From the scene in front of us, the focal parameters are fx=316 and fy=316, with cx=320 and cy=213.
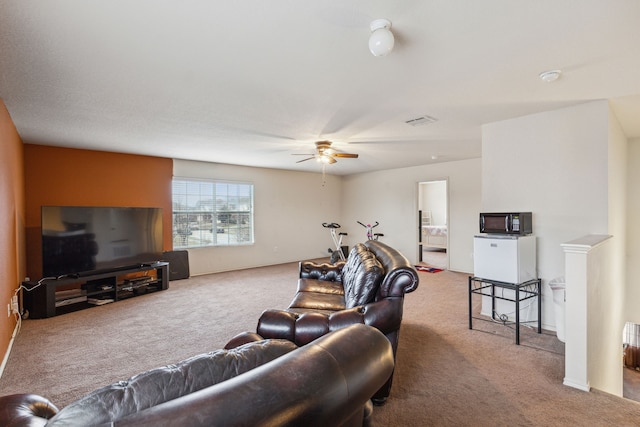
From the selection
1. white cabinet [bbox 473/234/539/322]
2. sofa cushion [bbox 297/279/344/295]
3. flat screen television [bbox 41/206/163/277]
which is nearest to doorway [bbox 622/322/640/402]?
white cabinet [bbox 473/234/539/322]

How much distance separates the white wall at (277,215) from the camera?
6.53 meters

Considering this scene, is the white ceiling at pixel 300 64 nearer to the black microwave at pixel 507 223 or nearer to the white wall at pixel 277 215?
the black microwave at pixel 507 223

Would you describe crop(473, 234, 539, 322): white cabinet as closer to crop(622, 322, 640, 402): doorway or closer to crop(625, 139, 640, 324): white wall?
crop(625, 139, 640, 324): white wall

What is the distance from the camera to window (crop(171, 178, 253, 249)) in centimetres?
620

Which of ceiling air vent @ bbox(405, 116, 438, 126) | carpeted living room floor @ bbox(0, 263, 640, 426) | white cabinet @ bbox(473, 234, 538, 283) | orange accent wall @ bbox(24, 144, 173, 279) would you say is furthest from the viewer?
orange accent wall @ bbox(24, 144, 173, 279)

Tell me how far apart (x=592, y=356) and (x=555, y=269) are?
3.63ft

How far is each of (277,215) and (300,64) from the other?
18.5ft

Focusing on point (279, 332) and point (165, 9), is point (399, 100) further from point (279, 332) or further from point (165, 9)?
point (279, 332)

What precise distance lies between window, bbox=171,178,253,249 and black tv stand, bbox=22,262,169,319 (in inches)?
42.8

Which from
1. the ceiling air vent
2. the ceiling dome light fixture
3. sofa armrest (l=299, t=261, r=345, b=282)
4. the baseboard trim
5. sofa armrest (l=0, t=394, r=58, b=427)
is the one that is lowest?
the baseboard trim

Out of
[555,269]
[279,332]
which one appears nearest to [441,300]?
[555,269]

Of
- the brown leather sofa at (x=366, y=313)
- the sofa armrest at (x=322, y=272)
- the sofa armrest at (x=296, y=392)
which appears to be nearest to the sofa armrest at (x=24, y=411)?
the sofa armrest at (x=296, y=392)

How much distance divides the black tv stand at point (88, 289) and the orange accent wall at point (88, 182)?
0.69m

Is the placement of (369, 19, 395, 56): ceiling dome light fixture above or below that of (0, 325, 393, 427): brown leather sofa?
above
